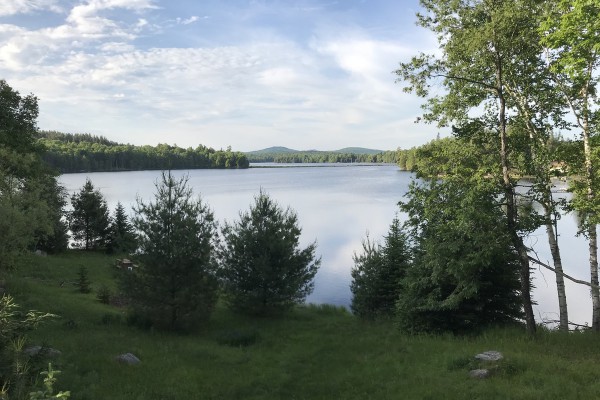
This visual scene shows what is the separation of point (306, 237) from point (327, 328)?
3001 cm

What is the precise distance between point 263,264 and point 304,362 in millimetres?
8013

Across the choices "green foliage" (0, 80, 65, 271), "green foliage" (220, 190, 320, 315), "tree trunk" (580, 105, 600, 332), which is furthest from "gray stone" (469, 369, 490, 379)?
"green foliage" (0, 80, 65, 271)

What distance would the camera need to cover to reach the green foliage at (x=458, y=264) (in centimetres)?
1338

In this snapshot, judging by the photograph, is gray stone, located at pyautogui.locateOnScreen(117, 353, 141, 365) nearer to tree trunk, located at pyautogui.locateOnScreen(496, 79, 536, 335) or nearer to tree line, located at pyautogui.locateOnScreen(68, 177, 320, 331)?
tree line, located at pyautogui.locateOnScreen(68, 177, 320, 331)

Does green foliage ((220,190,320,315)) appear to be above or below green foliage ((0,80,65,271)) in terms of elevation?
below

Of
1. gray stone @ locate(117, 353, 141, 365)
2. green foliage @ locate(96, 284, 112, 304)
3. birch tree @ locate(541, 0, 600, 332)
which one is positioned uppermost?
birch tree @ locate(541, 0, 600, 332)

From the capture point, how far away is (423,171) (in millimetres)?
15305

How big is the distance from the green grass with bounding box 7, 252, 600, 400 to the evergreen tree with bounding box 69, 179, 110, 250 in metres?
25.1

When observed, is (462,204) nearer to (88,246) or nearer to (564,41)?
(564,41)

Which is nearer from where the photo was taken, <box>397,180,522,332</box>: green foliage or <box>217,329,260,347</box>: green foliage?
<box>397,180,522,332</box>: green foliage

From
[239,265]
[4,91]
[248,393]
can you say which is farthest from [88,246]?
[248,393]

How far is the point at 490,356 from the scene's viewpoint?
11867mm

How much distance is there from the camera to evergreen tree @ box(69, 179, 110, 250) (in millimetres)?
44094

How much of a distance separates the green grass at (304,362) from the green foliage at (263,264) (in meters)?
2.43
